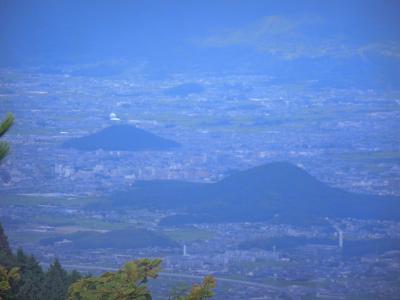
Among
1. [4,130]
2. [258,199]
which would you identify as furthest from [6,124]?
[258,199]

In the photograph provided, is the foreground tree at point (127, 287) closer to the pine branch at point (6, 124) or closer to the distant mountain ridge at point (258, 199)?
the pine branch at point (6, 124)

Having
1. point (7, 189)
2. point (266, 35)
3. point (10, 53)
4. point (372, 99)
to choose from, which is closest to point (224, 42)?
point (266, 35)

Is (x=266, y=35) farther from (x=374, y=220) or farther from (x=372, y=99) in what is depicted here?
(x=374, y=220)

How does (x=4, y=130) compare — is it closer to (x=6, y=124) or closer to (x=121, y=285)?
(x=6, y=124)

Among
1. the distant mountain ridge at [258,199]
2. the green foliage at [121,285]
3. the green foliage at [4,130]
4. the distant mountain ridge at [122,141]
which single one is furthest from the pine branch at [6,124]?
the distant mountain ridge at [122,141]

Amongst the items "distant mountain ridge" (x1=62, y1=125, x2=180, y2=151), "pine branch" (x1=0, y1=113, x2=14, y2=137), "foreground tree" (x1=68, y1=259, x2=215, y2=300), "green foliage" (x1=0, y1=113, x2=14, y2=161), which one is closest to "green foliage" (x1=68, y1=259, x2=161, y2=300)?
"foreground tree" (x1=68, y1=259, x2=215, y2=300)
